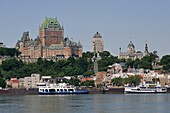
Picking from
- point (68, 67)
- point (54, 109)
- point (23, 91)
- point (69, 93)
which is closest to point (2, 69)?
point (68, 67)

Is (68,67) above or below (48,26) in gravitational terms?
Answer: below

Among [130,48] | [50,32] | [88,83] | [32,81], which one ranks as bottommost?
[88,83]

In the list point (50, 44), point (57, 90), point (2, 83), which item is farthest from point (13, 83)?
point (50, 44)

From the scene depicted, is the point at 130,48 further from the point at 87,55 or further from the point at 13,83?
the point at 13,83

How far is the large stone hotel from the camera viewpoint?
174 m

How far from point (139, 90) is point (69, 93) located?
11.1 m

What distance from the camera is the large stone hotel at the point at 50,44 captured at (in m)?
174

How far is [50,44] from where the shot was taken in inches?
7037

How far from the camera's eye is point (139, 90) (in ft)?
380

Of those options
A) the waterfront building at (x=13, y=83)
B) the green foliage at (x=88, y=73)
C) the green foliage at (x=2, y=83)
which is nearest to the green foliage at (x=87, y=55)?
the green foliage at (x=88, y=73)

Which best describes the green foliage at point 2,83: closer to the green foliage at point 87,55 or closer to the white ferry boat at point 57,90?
the white ferry boat at point 57,90

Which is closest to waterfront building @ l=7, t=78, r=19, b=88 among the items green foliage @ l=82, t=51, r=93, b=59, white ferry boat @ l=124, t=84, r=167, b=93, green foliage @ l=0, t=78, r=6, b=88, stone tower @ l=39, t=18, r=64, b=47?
green foliage @ l=0, t=78, r=6, b=88

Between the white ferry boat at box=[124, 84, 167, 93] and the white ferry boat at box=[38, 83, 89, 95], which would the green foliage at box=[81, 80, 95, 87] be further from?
the white ferry boat at box=[124, 84, 167, 93]

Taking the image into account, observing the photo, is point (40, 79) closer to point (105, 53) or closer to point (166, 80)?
point (166, 80)
